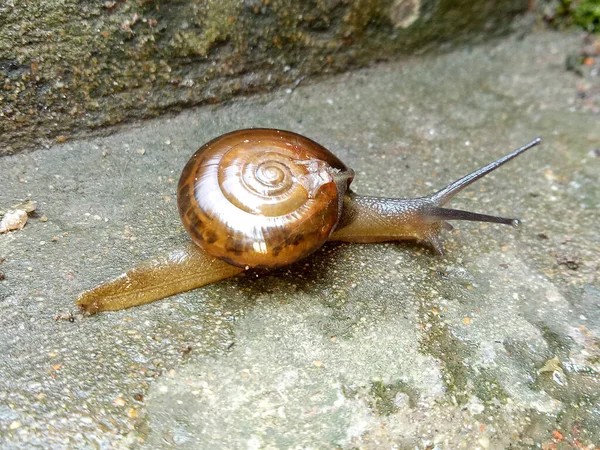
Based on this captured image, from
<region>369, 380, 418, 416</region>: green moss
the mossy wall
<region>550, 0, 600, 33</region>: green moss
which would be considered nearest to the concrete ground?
<region>369, 380, 418, 416</region>: green moss

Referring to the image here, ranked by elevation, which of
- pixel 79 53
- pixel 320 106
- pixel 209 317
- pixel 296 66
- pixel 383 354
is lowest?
pixel 383 354

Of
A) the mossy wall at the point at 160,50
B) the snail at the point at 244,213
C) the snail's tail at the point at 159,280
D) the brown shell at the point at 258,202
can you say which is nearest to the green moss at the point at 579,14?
the mossy wall at the point at 160,50

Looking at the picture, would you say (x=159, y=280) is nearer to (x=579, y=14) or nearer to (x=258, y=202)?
(x=258, y=202)

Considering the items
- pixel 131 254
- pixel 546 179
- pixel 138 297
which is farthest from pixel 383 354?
pixel 546 179

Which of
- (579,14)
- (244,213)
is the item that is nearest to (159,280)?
(244,213)

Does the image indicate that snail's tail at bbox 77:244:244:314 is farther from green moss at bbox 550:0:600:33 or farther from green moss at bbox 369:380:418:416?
green moss at bbox 550:0:600:33

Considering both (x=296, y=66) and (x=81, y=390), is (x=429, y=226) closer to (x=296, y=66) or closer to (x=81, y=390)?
(x=296, y=66)

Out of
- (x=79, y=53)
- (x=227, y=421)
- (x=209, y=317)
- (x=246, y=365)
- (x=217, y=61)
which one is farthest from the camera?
(x=217, y=61)
